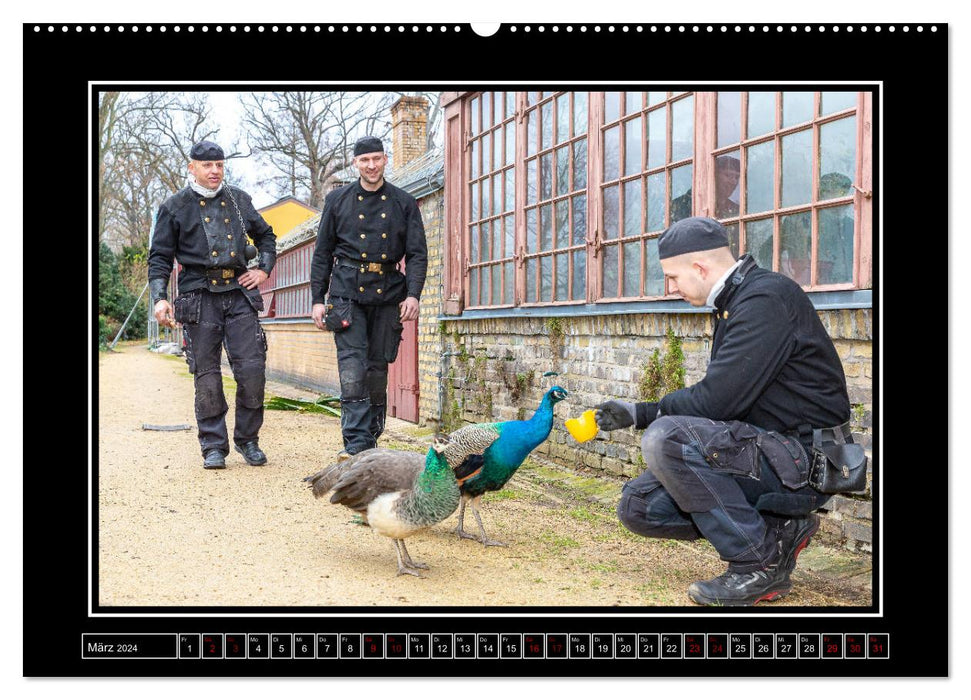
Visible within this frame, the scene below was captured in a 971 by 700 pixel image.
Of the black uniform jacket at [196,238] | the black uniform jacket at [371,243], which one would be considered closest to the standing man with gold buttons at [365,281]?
the black uniform jacket at [371,243]

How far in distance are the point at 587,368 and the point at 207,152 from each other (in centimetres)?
313

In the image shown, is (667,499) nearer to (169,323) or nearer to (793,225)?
(793,225)

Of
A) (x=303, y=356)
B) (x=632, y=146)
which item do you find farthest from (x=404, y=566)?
(x=303, y=356)

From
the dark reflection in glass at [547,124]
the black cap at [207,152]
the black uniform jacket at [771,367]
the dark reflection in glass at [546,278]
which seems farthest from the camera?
the dark reflection in glass at [546,278]

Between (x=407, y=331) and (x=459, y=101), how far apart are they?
3.15 metres

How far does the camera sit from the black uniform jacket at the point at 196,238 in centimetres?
599

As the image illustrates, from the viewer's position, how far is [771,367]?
3.08m

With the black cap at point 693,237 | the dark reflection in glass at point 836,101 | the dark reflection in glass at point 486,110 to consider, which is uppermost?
the dark reflection in glass at point 486,110

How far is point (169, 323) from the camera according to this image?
19.7ft

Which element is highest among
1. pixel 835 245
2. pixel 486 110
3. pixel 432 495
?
pixel 486 110

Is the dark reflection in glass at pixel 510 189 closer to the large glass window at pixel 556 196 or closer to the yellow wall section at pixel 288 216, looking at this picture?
the large glass window at pixel 556 196

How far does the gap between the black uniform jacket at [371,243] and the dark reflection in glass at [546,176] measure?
1.54 metres

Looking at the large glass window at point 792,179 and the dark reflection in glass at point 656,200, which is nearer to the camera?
the large glass window at point 792,179

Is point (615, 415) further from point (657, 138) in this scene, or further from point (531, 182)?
point (531, 182)
